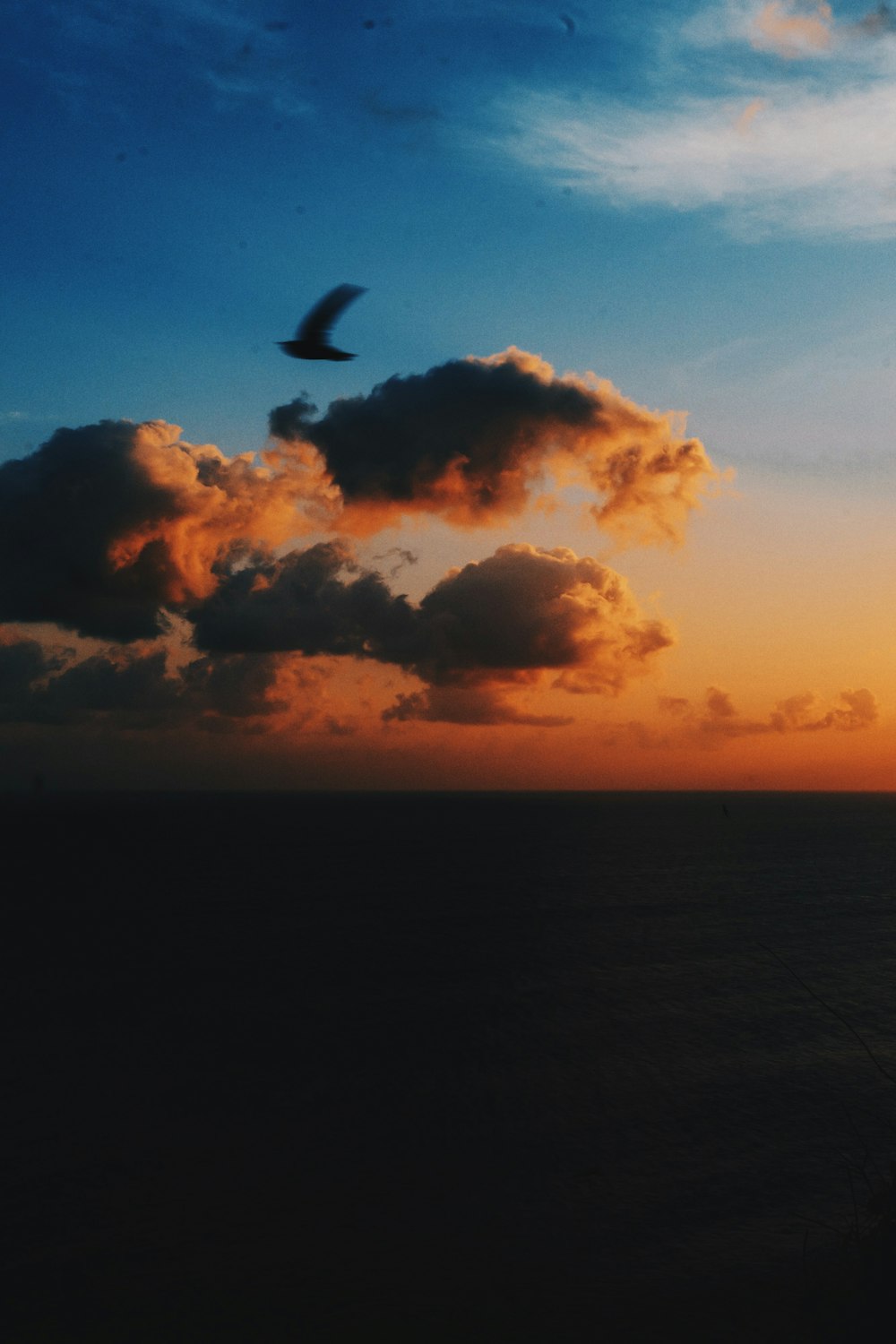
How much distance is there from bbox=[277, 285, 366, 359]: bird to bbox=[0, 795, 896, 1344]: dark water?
21.2 metres

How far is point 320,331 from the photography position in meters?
11.2

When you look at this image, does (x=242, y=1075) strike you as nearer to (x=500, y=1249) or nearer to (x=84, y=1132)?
(x=84, y=1132)

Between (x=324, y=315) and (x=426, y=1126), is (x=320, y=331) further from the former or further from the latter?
(x=426, y=1126)

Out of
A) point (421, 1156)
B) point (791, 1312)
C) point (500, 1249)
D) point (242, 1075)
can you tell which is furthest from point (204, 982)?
point (791, 1312)

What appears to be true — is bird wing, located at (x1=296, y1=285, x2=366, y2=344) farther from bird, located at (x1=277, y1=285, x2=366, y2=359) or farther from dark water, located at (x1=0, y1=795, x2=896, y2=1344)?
dark water, located at (x1=0, y1=795, x2=896, y2=1344)

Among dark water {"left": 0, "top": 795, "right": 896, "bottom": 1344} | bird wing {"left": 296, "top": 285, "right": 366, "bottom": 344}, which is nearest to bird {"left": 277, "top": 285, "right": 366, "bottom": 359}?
bird wing {"left": 296, "top": 285, "right": 366, "bottom": 344}

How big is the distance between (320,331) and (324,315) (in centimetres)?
20

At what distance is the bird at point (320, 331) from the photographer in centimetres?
1104

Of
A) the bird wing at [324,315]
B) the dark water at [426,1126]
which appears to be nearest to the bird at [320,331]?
the bird wing at [324,315]

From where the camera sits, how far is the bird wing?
36.2 feet

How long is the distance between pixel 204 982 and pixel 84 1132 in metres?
23.6

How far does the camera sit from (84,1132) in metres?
30.6

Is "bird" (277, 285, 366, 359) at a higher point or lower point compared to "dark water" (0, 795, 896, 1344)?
higher

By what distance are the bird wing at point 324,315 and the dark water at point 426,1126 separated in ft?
70.3
